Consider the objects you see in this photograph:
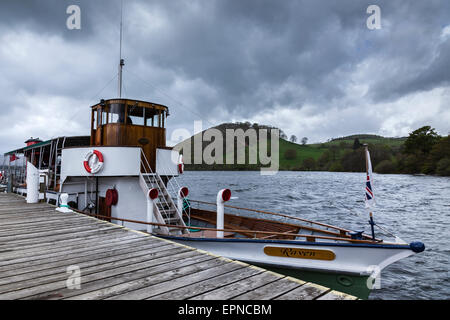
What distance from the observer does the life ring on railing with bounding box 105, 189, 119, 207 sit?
1058cm

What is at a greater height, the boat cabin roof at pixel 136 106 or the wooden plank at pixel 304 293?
the boat cabin roof at pixel 136 106

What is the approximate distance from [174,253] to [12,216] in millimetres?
7174

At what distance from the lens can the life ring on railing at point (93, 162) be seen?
32.6ft

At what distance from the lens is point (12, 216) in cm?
882

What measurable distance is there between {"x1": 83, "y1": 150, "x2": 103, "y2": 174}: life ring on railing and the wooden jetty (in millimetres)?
3724

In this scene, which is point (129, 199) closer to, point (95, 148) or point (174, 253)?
point (95, 148)

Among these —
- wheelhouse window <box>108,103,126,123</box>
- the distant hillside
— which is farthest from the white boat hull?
the distant hillside

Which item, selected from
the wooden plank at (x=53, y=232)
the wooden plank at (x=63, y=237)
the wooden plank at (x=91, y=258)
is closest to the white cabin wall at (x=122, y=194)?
the wooden plank at (x=53, y=232)

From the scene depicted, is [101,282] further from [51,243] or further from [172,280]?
[51,243]

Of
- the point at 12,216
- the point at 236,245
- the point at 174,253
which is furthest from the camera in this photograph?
the point at 12,216

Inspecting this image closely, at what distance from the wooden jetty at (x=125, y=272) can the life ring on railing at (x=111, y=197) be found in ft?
13.4

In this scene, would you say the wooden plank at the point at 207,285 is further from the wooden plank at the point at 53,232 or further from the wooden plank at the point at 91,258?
the wooden plank at the point at 53,232

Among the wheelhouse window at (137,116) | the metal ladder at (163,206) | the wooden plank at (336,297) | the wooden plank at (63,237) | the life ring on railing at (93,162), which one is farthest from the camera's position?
the wheelhouse window at (137,116)
